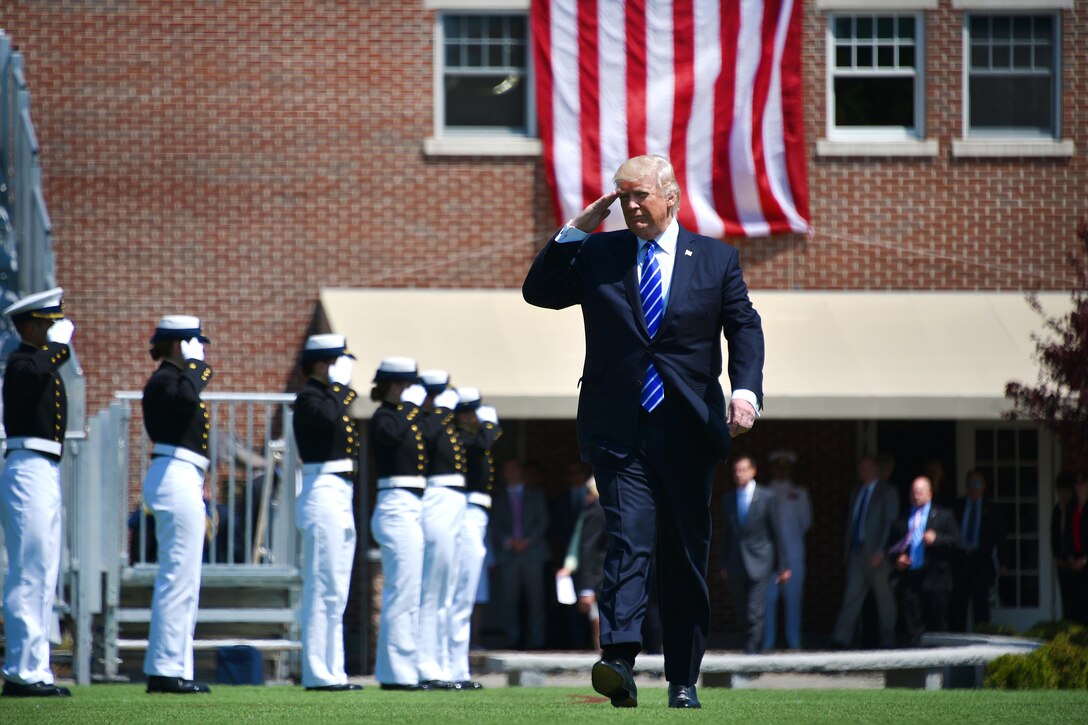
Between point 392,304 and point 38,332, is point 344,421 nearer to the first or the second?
point 38,332

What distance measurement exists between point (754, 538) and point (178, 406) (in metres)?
7.93

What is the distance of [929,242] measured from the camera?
17.4 m

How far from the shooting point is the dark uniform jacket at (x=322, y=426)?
10.1 m

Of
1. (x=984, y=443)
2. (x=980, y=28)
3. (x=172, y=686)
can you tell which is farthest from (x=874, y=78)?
(x=172, y=686)

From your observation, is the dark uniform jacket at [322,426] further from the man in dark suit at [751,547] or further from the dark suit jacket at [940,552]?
the dark suit jacket at [940,552]

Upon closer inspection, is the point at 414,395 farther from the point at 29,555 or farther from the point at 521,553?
the point at 521,553

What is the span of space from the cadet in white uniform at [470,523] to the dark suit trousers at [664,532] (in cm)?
556

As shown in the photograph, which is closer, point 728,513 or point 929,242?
point 728,513

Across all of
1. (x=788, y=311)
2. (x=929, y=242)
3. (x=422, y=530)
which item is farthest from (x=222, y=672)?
(x=929, y=242)

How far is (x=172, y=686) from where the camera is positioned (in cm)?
891

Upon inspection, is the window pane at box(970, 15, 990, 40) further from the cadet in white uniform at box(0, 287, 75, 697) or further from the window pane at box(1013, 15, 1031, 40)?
the cadet in white uniform at box(0, 287, 75, 697)

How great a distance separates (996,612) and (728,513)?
372 cm

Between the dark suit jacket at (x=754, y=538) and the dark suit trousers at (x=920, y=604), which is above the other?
the dark suit jacket at (x=754, y=538)

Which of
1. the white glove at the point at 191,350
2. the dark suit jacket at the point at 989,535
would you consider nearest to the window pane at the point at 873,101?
the dark suit jacket at the point at 989,535
